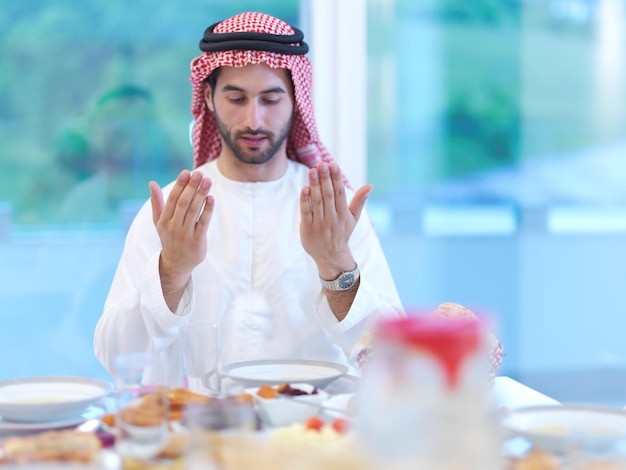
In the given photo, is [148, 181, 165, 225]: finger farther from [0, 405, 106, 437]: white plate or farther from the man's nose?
[0, 405, 106, 437]: white plate

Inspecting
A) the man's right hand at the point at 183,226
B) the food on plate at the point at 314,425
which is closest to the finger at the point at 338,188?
the man's right hand at the point at 183,226

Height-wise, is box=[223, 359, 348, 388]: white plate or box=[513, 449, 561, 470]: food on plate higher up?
box=[223, 359, 348, 388]: white plate

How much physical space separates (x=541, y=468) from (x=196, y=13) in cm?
317

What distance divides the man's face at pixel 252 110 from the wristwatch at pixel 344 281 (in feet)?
1.61

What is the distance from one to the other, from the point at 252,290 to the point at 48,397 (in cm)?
94

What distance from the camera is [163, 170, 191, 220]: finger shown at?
7.63 feet

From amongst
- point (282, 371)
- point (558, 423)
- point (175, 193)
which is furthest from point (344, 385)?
point (175, 193)

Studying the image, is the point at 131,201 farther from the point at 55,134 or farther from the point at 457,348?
the point at 457,348

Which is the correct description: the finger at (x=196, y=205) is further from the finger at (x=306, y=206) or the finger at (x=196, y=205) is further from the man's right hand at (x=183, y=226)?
the finger at (x=306, y=206)

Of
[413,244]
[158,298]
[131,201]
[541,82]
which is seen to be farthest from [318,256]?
[541,82]

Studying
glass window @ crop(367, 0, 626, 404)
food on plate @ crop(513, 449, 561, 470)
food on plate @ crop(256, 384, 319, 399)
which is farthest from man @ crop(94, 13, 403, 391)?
glass window @ crop(367, 0, 626, 404)

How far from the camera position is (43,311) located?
4051mm

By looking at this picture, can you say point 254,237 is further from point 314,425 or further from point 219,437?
point 219,437

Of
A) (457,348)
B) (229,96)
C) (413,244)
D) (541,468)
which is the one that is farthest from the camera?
(413,244)
